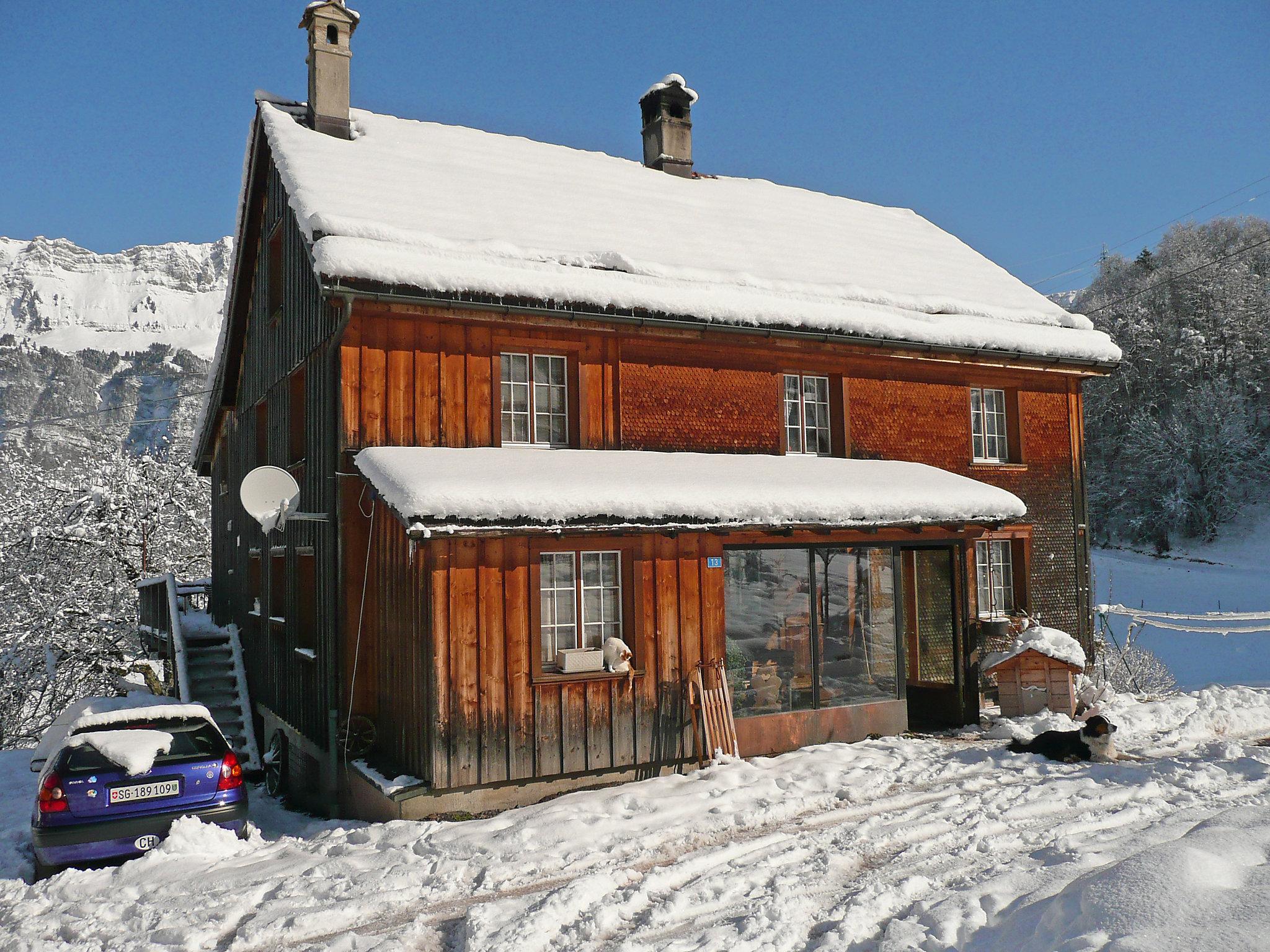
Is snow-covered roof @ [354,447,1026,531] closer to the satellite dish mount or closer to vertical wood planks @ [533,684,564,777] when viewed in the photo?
the satellite dish mount

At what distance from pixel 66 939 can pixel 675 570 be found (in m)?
6.20

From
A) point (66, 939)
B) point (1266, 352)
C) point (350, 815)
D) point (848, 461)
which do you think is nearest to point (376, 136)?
point (848, 461)

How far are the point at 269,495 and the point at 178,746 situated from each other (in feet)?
11.9

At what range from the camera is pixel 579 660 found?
9711 mm

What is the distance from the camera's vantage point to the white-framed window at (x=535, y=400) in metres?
11.5

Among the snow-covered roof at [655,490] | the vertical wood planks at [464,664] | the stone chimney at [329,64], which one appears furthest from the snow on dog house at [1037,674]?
the stone chimney at [329,64]

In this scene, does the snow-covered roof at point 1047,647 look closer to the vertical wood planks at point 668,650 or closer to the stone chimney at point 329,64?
the vertical wood planks at point 668,650

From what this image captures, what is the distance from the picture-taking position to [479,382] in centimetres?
1110

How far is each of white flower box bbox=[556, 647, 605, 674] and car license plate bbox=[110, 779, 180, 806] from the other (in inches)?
142

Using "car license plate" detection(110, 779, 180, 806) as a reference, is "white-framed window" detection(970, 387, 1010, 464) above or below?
above

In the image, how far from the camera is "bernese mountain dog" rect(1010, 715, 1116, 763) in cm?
995

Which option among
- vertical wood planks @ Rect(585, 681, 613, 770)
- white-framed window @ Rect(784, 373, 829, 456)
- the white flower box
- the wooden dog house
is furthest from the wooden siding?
the wooden dog house

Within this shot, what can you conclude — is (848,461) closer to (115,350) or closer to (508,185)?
(508,185)

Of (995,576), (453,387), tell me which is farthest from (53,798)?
(995,576)
